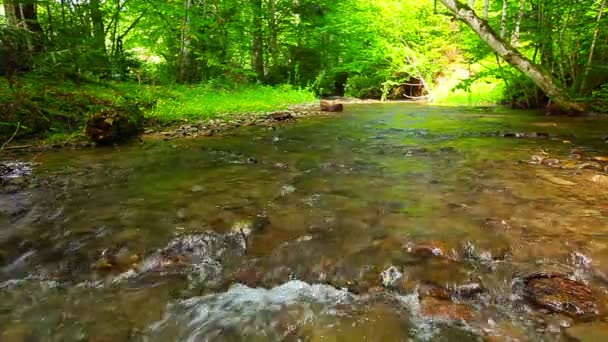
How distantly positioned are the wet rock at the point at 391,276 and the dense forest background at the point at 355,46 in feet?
15.0

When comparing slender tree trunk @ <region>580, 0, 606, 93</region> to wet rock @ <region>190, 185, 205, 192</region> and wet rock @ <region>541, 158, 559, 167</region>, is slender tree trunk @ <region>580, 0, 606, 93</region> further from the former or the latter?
wet rock @ <region>190, 185, 205, 192</region>

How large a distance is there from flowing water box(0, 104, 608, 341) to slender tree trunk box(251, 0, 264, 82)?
12807mm

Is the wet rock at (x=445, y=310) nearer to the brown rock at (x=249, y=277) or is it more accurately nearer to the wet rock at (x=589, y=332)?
the wet rock at (x=589, y=332)

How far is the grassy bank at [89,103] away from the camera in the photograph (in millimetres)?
5055

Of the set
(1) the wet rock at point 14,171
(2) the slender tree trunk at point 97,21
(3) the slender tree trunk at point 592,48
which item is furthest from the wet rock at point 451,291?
(2) the slender tree trunk at point 97,21

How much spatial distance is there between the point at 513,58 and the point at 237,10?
10.4 m

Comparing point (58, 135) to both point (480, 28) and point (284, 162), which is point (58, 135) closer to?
point (284, 162)

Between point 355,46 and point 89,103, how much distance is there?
13764 mm

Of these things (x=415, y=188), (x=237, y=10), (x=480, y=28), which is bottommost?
(x=415, y=188)

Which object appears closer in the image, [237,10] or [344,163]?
[344,163]

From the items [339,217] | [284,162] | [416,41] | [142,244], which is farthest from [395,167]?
[416,41]

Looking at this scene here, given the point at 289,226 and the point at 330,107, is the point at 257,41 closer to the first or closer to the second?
the point at 330,107

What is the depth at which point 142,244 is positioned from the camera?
245 centimetres

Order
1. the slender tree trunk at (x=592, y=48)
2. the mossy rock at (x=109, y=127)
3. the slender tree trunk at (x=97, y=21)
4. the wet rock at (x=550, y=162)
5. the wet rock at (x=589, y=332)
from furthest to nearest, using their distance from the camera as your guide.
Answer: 1. the slender tree trunk at (x=97, y=21)
2. the slender tree trunk at (x=592, y=48)
3. the mossy rock at (x=109, y=127)
4. the wet rock at (x=550, y=162)
5. the wet rock at (x=589, y=332)
